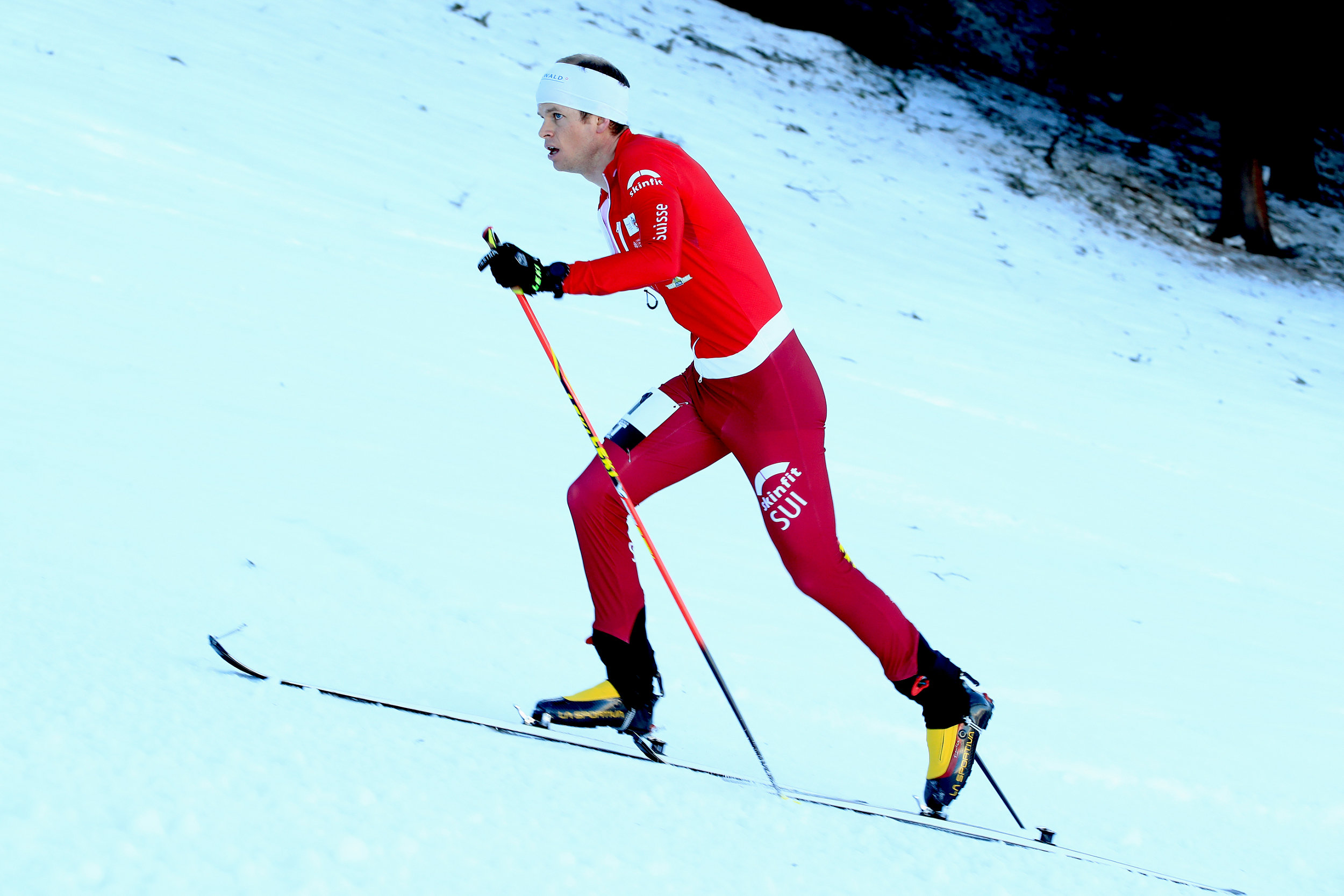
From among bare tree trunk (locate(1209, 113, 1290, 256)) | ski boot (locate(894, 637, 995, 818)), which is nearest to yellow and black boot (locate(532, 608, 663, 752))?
ski boot (locate(894, 637, 995, 818))

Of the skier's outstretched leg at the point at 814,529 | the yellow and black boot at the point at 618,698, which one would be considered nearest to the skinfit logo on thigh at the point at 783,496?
the skier's outstretched leg at the point at 814,529

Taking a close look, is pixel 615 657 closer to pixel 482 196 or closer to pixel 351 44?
pixel 482 196

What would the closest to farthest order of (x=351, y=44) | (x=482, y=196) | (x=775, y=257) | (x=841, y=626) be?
1. (x=841, y=626)
2. (x=482, y=196)
3. (x=775, y=257)
4. (x=351, y=44)

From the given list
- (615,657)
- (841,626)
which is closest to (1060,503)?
(841,626)

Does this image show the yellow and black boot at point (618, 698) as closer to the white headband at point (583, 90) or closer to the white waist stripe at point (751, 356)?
the white waist stripe at point (751, 356)

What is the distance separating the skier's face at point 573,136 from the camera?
2.40 m

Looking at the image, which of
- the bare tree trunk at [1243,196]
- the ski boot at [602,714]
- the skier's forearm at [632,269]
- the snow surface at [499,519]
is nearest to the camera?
the snow surface at [499,519]

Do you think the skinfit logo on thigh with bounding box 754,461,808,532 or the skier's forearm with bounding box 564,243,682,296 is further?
the skinfit logo on thigh with bounding box 754,461,808,532

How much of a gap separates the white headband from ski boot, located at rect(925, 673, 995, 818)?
5.44ft

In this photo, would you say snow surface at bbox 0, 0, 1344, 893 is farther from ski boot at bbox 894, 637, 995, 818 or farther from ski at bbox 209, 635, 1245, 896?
ski boot at bbox 894, 637, 995, 818

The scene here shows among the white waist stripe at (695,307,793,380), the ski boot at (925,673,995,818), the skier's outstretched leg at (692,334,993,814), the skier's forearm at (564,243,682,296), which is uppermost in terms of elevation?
the skier's forearm at (564,243,682,296)

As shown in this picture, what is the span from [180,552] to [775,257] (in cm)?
481

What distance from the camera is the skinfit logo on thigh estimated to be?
2393mm

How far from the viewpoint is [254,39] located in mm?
7109
